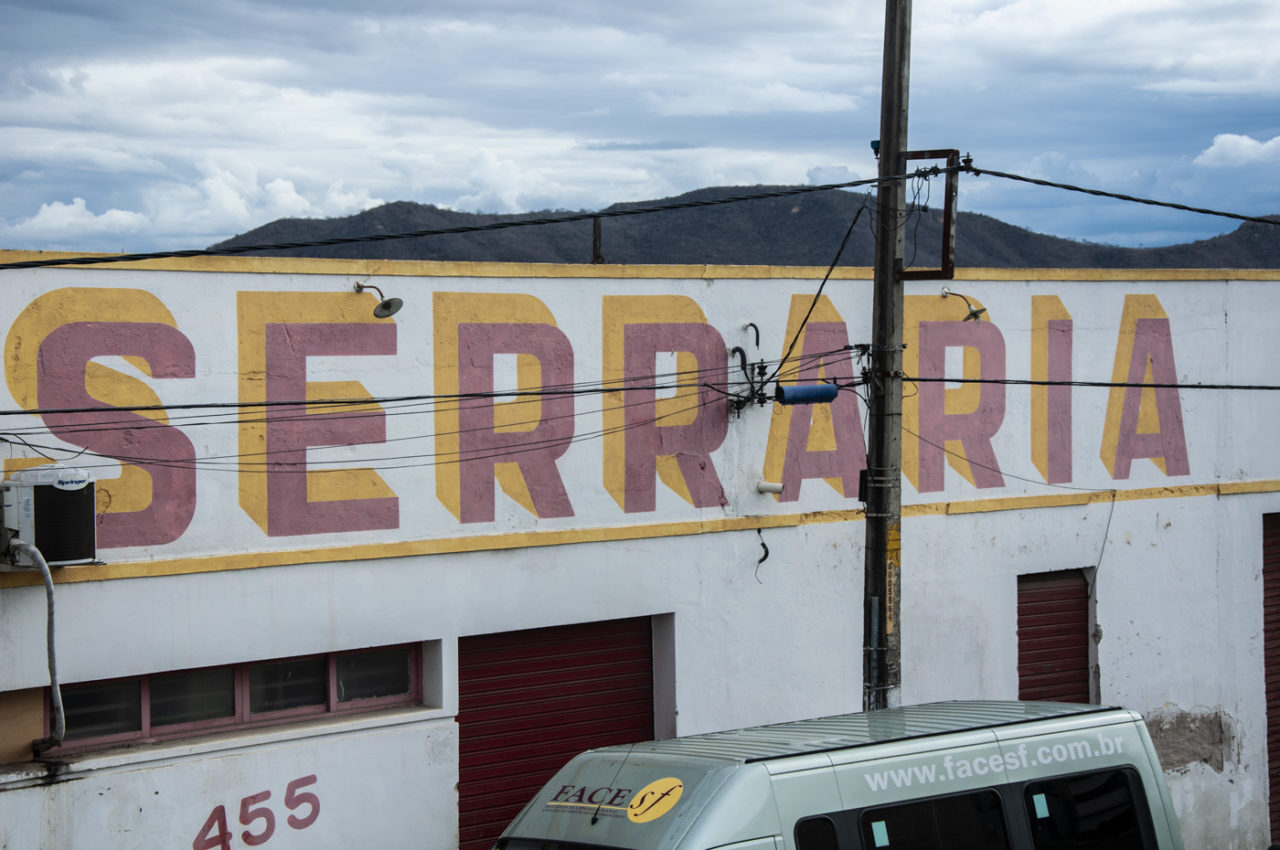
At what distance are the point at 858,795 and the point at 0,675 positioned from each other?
264 inches

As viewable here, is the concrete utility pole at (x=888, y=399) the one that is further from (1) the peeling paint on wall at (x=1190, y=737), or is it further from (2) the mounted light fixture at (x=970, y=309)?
(1) the peeling paint on wall at (x=1190, y=737)

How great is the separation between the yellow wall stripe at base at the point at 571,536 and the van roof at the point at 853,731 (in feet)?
13.4

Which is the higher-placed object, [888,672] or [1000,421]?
[1000,421]

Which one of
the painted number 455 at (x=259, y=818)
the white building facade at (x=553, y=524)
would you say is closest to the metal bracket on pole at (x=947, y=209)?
the white building facade at (x=553, y=524)

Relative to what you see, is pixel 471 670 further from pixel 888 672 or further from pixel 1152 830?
pixel 1152 830

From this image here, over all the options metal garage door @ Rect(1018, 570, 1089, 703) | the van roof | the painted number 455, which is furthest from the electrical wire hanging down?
metal garage door @ Rect(1018, 570, 1089, 703)

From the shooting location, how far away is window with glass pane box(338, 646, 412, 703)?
11688 millimetres

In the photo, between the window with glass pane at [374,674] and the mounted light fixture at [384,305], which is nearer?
the mounted light fixture at [384,305]

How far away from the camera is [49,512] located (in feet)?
31.8

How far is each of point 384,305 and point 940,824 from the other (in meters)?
6.48

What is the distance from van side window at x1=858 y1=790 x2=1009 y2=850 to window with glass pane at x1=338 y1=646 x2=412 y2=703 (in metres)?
5.87

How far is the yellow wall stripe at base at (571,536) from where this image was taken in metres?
10.3

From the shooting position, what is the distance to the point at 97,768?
33.1 ft

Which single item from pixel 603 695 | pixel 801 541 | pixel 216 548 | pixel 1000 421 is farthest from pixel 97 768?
pixel 1000 421
